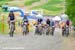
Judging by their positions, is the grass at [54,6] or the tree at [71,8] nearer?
the tree at [71,8]

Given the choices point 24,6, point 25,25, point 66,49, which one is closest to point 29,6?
point 24,6

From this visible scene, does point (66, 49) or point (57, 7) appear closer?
point (66, 49)

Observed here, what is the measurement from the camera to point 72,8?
2719 cm

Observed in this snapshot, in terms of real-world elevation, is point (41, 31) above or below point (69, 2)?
below

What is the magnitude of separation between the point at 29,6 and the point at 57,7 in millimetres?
9089

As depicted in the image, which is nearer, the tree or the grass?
the tree

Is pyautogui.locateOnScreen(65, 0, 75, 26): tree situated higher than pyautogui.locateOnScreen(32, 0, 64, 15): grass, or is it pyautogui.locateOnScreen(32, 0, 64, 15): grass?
pyautogui.locateOnScreen(65, 0, 75, 26): tree

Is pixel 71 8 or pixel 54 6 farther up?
pixel 71 8

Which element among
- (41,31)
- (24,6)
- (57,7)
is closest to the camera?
(41,31)

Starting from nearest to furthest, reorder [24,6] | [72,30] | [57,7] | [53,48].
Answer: [53,48] < [72,30] < [57,7] < [24,6]

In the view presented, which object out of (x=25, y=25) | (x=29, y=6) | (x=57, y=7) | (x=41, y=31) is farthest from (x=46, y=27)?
(x=29, y=6)

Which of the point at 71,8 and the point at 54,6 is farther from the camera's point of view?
the point at 54,6

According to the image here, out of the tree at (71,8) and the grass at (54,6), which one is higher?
the tree at (71,8)

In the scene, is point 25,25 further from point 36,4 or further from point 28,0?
point 28,0
